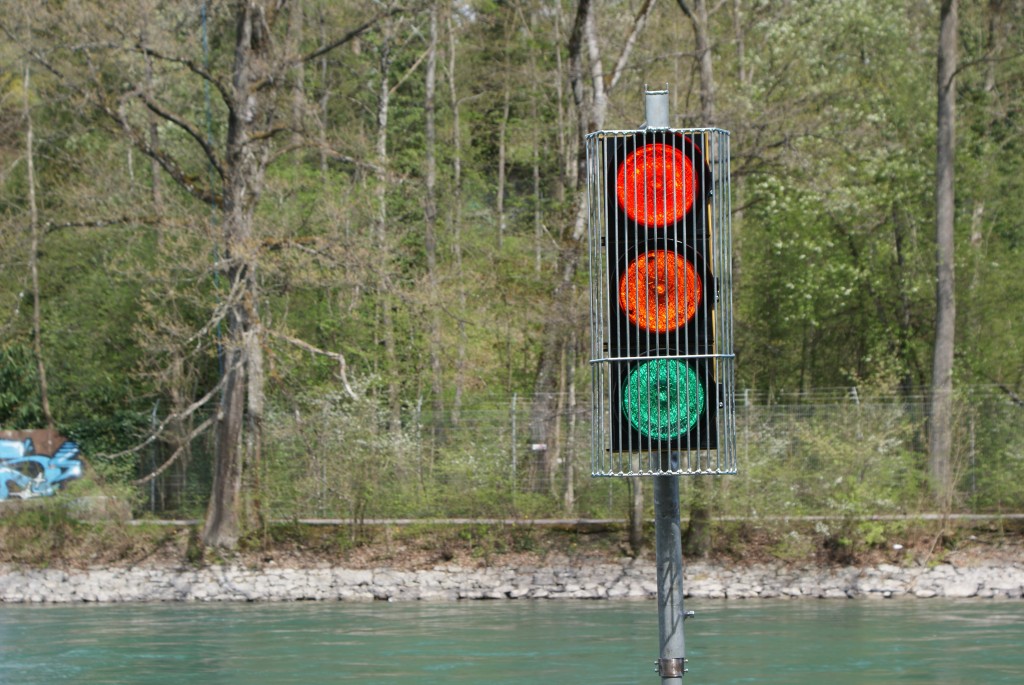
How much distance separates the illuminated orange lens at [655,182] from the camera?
14.2 feet

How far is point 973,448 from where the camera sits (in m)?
24.6

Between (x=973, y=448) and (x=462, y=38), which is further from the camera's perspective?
(x=462, y=38)

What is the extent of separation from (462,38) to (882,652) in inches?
974

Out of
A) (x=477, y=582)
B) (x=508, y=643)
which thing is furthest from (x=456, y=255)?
(x=508, y=643)

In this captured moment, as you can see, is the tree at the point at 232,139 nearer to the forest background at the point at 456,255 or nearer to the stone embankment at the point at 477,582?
the forest background at the point at 456,255

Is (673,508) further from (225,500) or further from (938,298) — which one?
(938,298)

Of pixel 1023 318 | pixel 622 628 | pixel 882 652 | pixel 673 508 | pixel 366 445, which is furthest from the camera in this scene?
pixel 1023 318

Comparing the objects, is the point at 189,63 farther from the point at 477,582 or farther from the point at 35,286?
the point at 35,286

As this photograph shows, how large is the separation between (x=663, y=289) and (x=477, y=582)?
19866mm

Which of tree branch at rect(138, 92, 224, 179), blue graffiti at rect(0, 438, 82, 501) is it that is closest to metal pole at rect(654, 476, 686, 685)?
tree branch at rect(138, 92, 224, 179)

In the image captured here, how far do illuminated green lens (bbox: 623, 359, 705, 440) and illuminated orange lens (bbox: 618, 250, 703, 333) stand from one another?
13 centimetres

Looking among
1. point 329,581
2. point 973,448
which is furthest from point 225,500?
point 973,448

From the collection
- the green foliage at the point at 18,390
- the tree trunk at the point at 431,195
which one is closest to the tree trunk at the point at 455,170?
the tree trunk at the point at 431,195

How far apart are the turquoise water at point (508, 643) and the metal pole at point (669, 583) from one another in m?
10.6
